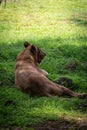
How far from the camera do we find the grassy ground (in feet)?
27.5

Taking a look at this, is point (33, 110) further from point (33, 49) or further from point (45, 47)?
point (45, 47)

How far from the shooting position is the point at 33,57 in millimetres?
11336

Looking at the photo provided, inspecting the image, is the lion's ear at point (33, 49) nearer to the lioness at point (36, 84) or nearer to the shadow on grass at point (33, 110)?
the lioness at point (36, 84)

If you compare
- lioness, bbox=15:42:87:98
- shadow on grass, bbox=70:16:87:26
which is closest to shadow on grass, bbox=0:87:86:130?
lioness, bbox=15:42:87:98

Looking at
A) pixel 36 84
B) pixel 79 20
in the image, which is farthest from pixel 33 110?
pixel 79 20

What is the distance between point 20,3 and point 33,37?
8.06 metres

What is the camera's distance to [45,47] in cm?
1539

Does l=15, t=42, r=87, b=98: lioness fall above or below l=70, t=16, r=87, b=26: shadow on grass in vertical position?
above

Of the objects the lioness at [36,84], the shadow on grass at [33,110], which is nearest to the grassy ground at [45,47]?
the shadow on grass at [33,110]

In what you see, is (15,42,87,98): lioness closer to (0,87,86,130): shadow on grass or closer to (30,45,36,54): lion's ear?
(0,87,86,130): shadow on grass

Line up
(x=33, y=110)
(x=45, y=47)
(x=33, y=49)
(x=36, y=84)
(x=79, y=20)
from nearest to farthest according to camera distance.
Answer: (x=33, y=110), (x=36, y=84), (x=33, y=49), (x=45, y=47), (x=79, y=20)

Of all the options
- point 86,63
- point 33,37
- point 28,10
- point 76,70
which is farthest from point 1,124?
point 28,10

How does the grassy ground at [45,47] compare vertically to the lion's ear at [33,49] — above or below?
below

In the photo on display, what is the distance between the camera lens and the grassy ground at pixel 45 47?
8375 mm
